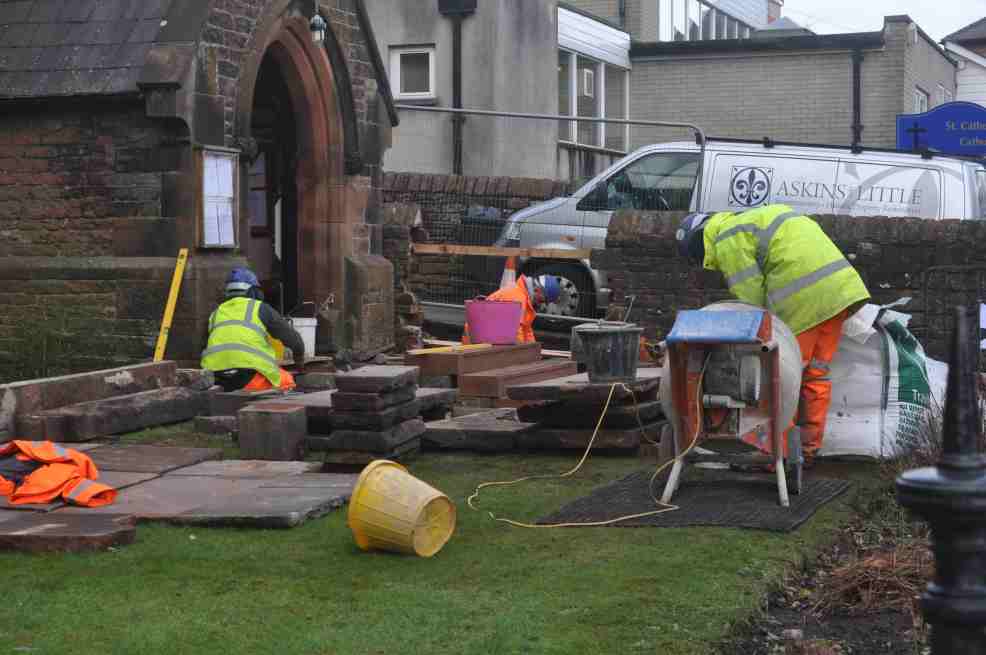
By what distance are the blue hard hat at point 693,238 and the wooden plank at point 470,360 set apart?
3983 millimetres

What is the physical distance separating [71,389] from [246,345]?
163cm

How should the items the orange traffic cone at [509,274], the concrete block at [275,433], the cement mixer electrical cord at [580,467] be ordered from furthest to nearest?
the orange traffic cone at [509,274] → the concrete block at [275,433] → the cement mixer electrical cord at [580,467]

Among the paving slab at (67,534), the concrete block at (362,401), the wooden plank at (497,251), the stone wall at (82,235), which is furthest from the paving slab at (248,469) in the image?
the wooden plank at (497,251)

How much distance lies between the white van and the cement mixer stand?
8080mm

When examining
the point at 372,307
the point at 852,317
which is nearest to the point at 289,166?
the point at 372,307

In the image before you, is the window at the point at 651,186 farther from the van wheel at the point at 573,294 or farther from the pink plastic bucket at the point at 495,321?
the pink plastic bucket at the point at 495,321

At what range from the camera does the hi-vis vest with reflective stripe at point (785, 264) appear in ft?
28.3

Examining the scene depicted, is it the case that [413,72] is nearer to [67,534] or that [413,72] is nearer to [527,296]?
[527,296]

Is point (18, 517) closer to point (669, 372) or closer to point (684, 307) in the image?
point (669, 372)

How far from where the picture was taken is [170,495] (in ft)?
26.4

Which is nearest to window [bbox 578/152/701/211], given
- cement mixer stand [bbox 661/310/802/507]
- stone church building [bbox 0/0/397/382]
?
stone church building [bbox 0/0/397/382]

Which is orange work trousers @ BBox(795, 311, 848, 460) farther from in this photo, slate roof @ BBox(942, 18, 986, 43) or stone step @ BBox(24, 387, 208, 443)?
slate roof @ BBox(942, 18, 986, 43)

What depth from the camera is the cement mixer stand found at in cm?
754

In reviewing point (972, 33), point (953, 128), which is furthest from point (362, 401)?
point (972, 33)
